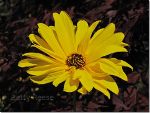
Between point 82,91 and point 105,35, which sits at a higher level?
point 105,35

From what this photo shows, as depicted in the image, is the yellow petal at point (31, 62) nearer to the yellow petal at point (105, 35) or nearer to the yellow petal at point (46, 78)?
the yellow petal at point (46, 78)

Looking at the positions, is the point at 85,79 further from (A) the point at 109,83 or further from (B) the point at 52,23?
(B) the point at 52,23

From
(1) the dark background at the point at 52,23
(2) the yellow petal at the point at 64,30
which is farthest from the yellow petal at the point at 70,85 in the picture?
(1) the dark background at the point at 52,23

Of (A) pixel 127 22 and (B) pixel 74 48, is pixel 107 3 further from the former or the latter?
(B) pixel 74 48

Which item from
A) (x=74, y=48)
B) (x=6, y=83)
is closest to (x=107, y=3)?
(x=74, y=48)

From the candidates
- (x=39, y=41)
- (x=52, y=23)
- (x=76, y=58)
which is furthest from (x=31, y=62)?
(x=52, y=23)

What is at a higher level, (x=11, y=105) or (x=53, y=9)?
(x=53, y=9)
